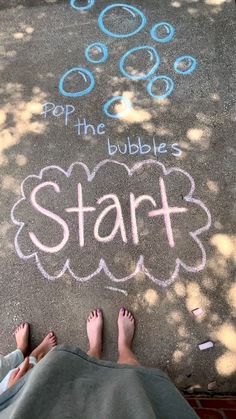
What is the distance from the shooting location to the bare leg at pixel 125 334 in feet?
9.42

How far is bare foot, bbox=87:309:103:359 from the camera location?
2.91 m

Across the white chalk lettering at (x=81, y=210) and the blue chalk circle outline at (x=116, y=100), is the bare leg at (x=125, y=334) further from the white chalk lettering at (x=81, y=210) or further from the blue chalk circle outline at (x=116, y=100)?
the blue chalk circle outline at (x=116, y=100)

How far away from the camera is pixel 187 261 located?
3064mm

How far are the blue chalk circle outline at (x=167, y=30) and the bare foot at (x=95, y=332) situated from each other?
242cm

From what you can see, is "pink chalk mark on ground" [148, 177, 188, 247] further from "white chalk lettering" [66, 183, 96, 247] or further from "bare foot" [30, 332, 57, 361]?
"bare foot" [30, 332, 57, 361]

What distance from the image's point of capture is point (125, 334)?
293 cm

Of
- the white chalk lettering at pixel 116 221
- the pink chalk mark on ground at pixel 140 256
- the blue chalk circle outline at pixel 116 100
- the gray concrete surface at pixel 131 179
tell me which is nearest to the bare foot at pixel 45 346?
the gray concrete surface at pixel 131 179

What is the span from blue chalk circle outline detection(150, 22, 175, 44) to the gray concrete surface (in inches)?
1.8

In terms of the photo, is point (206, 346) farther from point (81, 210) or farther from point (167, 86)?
point (167, 86)

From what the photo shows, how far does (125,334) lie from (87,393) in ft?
3.20

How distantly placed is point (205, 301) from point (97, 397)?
49.3 inches

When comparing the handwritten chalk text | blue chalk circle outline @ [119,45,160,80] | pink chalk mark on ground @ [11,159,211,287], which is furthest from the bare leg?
blue chalk circle outline @ [119,45,160,80]

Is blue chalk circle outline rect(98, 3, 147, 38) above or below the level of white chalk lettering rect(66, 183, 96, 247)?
above

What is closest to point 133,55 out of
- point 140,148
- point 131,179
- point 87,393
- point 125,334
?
point 140,148
